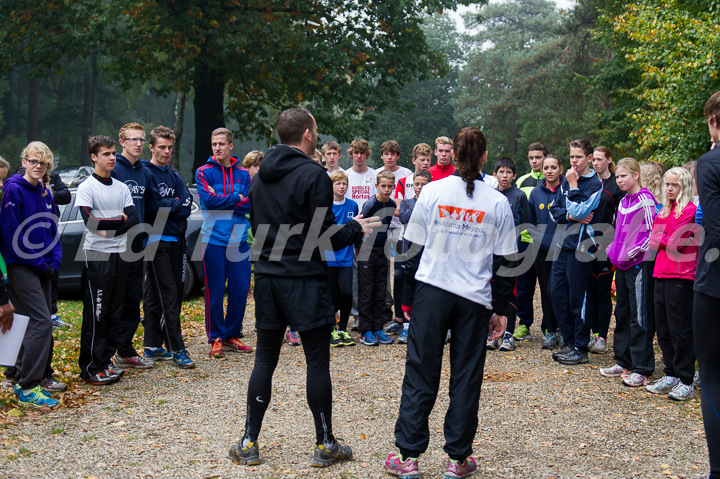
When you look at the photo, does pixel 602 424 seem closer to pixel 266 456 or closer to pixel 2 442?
pixel 266 456

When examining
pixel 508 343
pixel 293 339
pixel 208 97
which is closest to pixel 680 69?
pixel 508 343

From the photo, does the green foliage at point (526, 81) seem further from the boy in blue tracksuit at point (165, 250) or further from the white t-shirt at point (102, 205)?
the white t-shirt at point (102, 205)

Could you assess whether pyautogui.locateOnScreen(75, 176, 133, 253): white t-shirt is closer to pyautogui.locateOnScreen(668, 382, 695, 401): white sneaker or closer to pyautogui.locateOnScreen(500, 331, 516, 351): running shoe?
pyautogui.locateOnScreen(500, 331, 516, 351): running shoe

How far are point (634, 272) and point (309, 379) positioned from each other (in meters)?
3.86

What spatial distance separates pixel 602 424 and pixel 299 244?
3009 millimetres

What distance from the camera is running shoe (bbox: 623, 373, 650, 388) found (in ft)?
22.7

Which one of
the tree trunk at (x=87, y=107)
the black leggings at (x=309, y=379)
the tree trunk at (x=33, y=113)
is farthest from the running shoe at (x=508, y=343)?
the tree trunk at (x=87, y=107)

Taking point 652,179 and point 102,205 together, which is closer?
point 102,205

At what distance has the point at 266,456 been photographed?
5031mm

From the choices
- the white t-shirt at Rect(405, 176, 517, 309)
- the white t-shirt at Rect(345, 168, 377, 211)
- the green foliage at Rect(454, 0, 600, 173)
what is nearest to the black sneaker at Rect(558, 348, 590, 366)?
the white t-shirt at Rect(345, 168, 377, 211)

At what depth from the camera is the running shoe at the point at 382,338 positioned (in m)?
8.73

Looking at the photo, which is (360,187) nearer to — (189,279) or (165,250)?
(165,250)

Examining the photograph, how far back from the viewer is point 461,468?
15.3ft

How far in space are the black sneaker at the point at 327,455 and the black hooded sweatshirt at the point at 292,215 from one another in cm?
118
